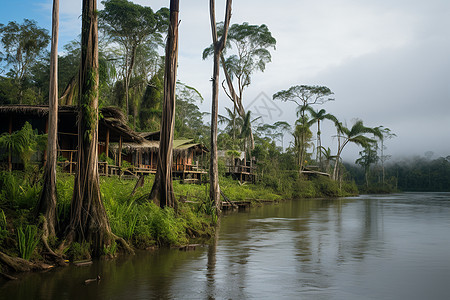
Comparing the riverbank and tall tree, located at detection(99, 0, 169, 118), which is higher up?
tall tree, located at detection(99, 0, 169, 118)

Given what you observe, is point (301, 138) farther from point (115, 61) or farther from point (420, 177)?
point (420, 177)

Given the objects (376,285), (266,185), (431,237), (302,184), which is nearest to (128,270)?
(376,285)

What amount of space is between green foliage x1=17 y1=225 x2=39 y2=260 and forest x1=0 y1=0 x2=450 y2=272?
0.02 metres

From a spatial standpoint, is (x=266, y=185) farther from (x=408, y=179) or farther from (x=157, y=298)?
(x=408, y=179)

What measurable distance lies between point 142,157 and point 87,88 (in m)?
19.9

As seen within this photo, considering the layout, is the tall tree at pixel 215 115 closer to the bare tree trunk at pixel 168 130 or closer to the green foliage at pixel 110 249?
the bare tree trunk at pixel 168 130

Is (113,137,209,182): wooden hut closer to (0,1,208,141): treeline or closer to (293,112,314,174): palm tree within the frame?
(0,1,208,141): treeline

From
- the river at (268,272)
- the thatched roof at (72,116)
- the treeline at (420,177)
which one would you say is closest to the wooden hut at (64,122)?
the thatched roof at (72,116)

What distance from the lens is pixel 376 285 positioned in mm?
7176

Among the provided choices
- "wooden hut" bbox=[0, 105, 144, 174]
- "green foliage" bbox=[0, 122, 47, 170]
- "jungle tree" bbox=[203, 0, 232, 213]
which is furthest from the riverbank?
"wooden hut" bbox=[0, 105, 144, 174]

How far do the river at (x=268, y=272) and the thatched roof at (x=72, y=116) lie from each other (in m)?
6.04

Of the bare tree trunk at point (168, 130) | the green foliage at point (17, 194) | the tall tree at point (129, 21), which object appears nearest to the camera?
the green foliage at point (17, 194)

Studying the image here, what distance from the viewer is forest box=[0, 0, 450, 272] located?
8109mm

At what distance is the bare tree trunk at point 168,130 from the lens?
36.2 feet
